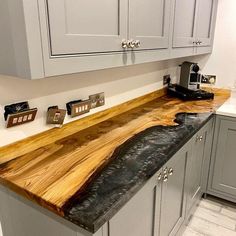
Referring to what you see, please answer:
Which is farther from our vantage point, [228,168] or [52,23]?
[228,168]

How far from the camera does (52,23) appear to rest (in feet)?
2.60

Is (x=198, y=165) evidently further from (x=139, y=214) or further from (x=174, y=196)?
(x=139, y=214)

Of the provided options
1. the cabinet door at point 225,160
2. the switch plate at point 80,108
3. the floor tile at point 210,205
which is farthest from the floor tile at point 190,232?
the switch plate at point 80,108

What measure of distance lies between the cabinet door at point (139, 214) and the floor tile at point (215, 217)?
0.96 meters

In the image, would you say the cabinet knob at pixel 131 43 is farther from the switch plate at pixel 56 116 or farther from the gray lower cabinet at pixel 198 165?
the gray lower cabinet at pixel 198 165

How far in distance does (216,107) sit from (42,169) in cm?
150

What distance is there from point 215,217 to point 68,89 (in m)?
1.61

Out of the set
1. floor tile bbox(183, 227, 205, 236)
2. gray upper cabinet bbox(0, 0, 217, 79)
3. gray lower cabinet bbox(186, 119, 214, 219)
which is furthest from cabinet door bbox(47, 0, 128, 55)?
floor tile bbox(183, 227, 205, 236)

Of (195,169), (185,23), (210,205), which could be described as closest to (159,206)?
(195,169)

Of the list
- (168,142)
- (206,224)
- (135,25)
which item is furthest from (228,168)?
(135,25)

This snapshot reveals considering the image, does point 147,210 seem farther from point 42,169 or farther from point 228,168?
point 228,168

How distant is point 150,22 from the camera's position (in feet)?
4.24

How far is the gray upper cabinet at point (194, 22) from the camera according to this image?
63.7 inches

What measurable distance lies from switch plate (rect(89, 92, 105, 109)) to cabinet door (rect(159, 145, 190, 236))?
59cm
